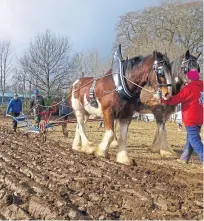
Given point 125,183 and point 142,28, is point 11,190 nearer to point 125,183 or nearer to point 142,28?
point 125,183

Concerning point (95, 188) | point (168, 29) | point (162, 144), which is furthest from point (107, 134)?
point (168, 29)

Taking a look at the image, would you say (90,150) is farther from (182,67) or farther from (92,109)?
(182,67)

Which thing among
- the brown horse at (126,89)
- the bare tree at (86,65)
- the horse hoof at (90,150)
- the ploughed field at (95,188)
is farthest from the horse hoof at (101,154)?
the bare tree at (86,65)

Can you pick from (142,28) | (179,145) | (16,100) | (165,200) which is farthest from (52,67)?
(165,200)

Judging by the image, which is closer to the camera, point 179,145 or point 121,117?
point 121,117

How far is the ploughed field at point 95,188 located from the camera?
3.60 meters

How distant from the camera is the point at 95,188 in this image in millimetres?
4438

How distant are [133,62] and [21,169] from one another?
2.65 meters

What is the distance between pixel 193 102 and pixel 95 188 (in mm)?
1842

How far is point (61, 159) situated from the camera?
6539 mm

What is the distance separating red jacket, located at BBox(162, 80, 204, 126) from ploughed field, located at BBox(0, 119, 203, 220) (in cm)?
83

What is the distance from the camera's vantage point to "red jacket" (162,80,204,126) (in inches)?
201

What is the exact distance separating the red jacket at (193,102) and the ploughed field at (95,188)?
832 mm

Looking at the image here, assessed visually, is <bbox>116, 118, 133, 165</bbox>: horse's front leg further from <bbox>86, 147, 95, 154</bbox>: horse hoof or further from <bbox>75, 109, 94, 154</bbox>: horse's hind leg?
<bbox>75, 109, 94, 154</bbox>: horse's hind leg
